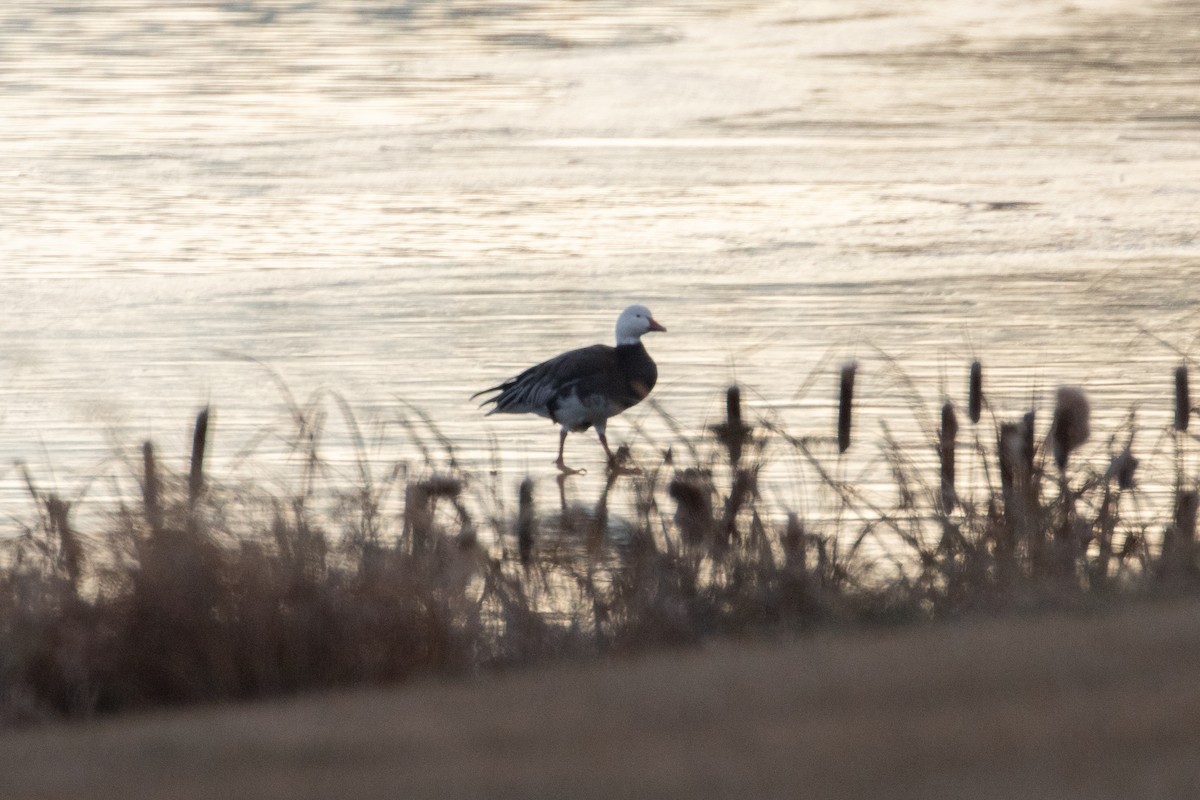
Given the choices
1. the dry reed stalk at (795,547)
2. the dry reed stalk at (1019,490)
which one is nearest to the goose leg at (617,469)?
the dry reed stalk at (795,547)

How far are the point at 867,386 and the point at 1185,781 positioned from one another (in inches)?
368

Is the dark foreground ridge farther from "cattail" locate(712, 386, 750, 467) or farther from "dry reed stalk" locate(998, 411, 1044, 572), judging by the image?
"cattail" locate(712, 386, 750, 467)

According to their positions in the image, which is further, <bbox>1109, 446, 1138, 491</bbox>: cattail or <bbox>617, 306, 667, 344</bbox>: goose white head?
<bbox>617, 306, 667, 344</bbox>: goose white head

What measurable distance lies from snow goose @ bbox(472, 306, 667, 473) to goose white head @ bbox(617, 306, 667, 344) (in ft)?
1.17

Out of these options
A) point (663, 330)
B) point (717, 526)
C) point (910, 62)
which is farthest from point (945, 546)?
point (910, 62)

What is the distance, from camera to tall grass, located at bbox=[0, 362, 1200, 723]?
4750mm

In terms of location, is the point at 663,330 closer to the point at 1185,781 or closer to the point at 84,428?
the point at 84,428

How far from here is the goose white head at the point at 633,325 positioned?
11.1m

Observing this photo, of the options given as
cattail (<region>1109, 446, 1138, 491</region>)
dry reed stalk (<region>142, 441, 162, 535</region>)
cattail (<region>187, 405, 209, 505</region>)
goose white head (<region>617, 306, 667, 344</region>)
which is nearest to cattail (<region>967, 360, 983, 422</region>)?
cattail (<region>1109, 446, 1138, 491</region>)

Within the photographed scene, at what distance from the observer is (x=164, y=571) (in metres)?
4.82

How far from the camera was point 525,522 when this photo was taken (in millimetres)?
6082

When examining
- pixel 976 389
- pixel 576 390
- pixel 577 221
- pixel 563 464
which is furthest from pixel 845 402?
pixel 577 221

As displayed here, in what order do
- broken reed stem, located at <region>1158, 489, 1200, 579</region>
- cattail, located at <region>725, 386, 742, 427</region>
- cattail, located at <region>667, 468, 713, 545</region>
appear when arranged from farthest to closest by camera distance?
cattail, located at <region>725, 386, 742, 427</region>, cattail, located at <region>667, 468, 713, 545</region>, broken reed stem, located at <region>1158, 489, 1200, 579</region>

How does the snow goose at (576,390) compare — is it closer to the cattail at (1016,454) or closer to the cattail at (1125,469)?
the cattail at (1016,454)
